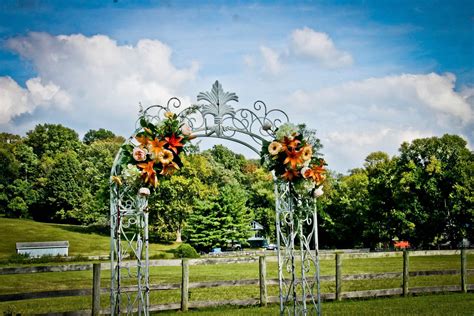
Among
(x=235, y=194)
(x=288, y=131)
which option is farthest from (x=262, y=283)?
(x=235, y=194)

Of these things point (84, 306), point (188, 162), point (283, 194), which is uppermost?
point (188, 162)

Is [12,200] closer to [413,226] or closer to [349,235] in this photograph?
[349,235]

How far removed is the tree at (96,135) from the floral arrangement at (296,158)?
73.1m

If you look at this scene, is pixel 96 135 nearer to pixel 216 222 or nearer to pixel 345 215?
pixel 216 222

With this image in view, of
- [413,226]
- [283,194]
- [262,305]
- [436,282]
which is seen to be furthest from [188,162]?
[283,194]

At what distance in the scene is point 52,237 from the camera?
50938 millimetres

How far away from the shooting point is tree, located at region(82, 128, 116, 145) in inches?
3104

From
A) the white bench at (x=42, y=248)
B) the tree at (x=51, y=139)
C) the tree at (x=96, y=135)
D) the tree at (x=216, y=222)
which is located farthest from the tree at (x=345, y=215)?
the tree at (x=96, y=135)

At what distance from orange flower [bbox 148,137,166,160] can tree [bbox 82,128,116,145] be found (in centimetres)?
7304

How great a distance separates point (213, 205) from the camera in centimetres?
4878

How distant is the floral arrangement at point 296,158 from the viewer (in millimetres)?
7484

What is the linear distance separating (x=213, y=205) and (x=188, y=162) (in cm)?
467

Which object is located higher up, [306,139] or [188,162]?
[188,162]

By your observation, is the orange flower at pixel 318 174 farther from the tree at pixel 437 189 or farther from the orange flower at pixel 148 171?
the tree at pixel 437 189
